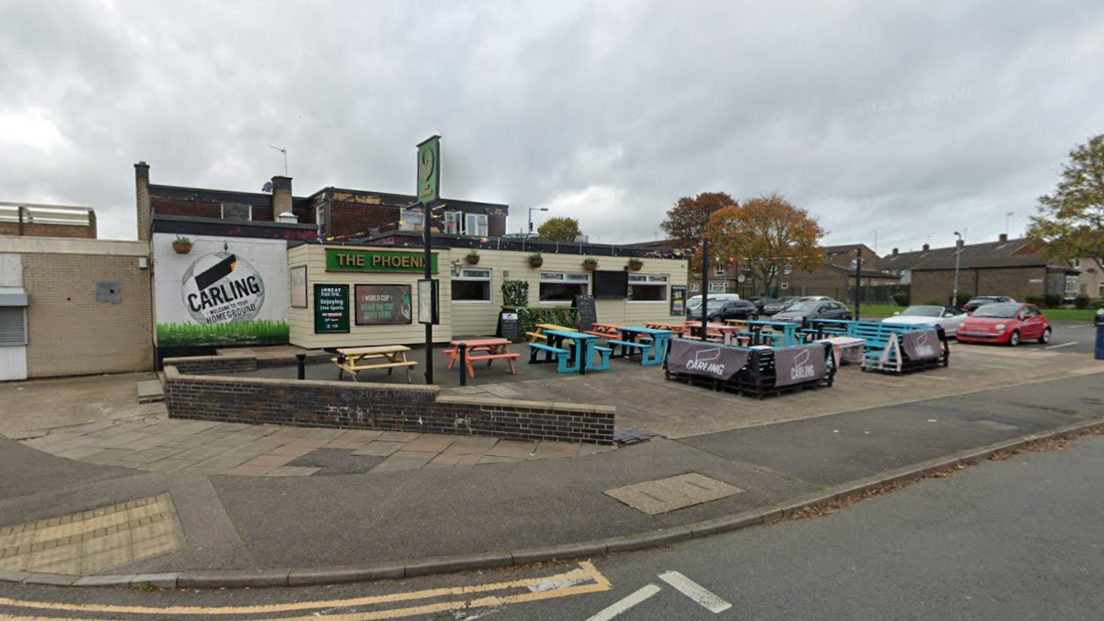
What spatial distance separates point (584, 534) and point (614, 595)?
0.81 metres

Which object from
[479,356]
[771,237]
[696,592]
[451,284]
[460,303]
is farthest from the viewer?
[771,237]

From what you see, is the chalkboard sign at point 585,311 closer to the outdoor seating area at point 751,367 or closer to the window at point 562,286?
the window at point 562,286

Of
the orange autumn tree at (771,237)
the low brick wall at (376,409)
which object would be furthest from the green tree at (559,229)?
the low brick wall at (376,409)

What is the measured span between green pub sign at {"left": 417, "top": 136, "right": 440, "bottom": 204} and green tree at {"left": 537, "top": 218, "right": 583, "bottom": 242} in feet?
165

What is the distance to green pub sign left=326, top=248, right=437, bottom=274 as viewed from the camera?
13.8 meters

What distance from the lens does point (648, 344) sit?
14070 mm

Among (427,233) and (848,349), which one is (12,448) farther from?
(848,349)

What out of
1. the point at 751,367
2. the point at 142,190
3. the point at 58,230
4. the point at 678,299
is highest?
the point at 142,190

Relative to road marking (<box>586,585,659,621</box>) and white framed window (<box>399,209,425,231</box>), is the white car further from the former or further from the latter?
road marking (<box>586,585,659,621</box>)

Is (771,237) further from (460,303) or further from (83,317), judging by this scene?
(83,317)

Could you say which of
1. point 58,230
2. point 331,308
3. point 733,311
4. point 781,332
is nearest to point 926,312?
point 781,332

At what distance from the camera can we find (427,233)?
880 centimetres

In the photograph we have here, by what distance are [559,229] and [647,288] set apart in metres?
39.4

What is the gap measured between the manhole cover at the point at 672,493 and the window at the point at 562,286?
14426mm
